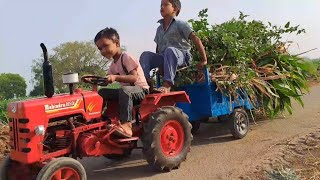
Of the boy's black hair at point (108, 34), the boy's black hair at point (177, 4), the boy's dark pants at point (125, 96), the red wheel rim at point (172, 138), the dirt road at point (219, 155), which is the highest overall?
the boy's black hair at point (177, 4)

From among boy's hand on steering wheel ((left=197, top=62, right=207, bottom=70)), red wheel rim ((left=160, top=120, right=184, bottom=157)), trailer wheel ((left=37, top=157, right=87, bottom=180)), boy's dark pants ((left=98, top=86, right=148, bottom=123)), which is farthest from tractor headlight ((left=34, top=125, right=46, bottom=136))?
boy's hand on steering wheel ((left=197, top=62, right=207, bottom=70))

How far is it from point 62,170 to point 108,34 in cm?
174

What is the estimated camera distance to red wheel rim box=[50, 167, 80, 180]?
4027mm

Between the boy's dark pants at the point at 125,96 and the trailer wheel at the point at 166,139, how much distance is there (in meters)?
0.32

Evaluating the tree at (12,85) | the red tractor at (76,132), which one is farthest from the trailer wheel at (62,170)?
the tree at (12,85)

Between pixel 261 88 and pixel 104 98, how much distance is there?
316 centimetres

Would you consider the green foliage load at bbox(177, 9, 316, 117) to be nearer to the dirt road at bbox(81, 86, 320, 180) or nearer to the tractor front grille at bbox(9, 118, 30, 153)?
the dirt road at bbox(81, 86, 320, 180)

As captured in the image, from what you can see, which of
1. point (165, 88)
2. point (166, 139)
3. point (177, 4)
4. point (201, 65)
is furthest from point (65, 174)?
point (177, 4)

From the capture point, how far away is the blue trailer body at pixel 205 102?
20.2ft

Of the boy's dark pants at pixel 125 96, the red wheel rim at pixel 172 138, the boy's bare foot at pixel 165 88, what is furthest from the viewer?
the boy's bare foot at pixel 165 88

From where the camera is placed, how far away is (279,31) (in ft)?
25.6

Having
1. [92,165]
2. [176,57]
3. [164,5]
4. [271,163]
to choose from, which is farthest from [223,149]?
[164,5]

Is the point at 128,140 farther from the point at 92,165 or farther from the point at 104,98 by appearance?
the point at 92,165

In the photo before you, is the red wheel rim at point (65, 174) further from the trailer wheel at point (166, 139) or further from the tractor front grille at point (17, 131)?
the trailer wheel at point (166, 139)
